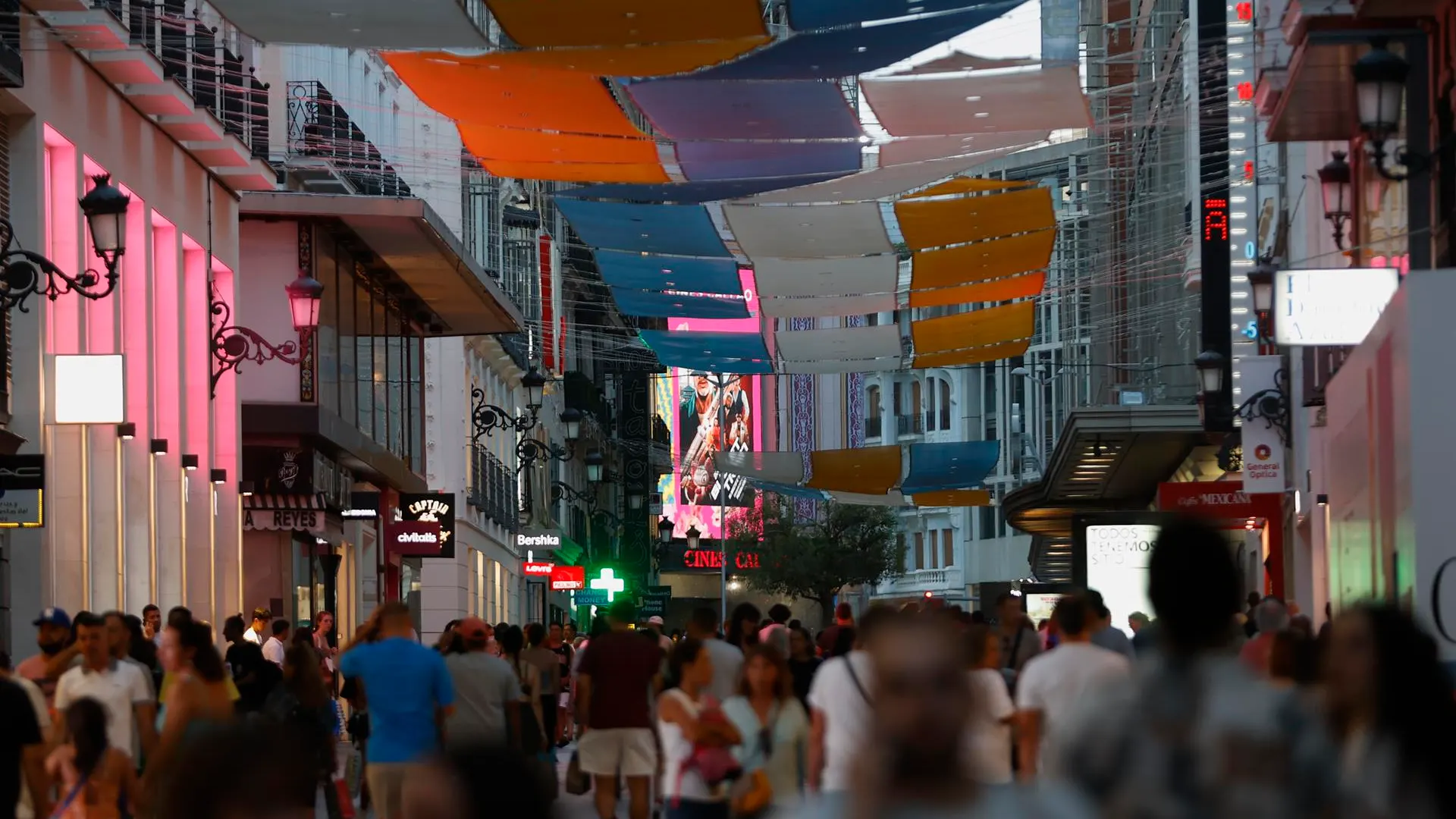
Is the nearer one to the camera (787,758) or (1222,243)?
(787,758)

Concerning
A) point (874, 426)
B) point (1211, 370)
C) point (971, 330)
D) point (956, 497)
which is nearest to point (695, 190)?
point (971, 330)

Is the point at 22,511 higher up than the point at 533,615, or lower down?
higher up

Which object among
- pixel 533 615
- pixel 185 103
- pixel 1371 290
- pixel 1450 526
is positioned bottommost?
→ pixel 533 615

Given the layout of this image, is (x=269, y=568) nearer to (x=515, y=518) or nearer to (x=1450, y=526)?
(x=1450, y=526)

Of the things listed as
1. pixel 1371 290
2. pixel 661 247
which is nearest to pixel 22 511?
pixel 661 247

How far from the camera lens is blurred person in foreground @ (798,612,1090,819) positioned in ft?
12.0

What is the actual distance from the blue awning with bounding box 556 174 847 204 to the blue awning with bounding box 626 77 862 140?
166cm

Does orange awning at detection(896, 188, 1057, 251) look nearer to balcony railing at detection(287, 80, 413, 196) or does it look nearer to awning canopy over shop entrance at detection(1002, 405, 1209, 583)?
balcony railing at detection(287, 80, 413, 196)

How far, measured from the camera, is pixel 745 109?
1898cm

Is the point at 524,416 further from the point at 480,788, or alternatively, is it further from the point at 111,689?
the point at 480,788

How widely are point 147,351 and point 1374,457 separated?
1265cm

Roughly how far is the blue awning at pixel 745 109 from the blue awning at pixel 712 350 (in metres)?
9.78

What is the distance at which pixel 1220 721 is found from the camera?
4539mm

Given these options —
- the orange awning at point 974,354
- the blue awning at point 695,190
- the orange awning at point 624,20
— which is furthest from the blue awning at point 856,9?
the orange awning at point 974,354
